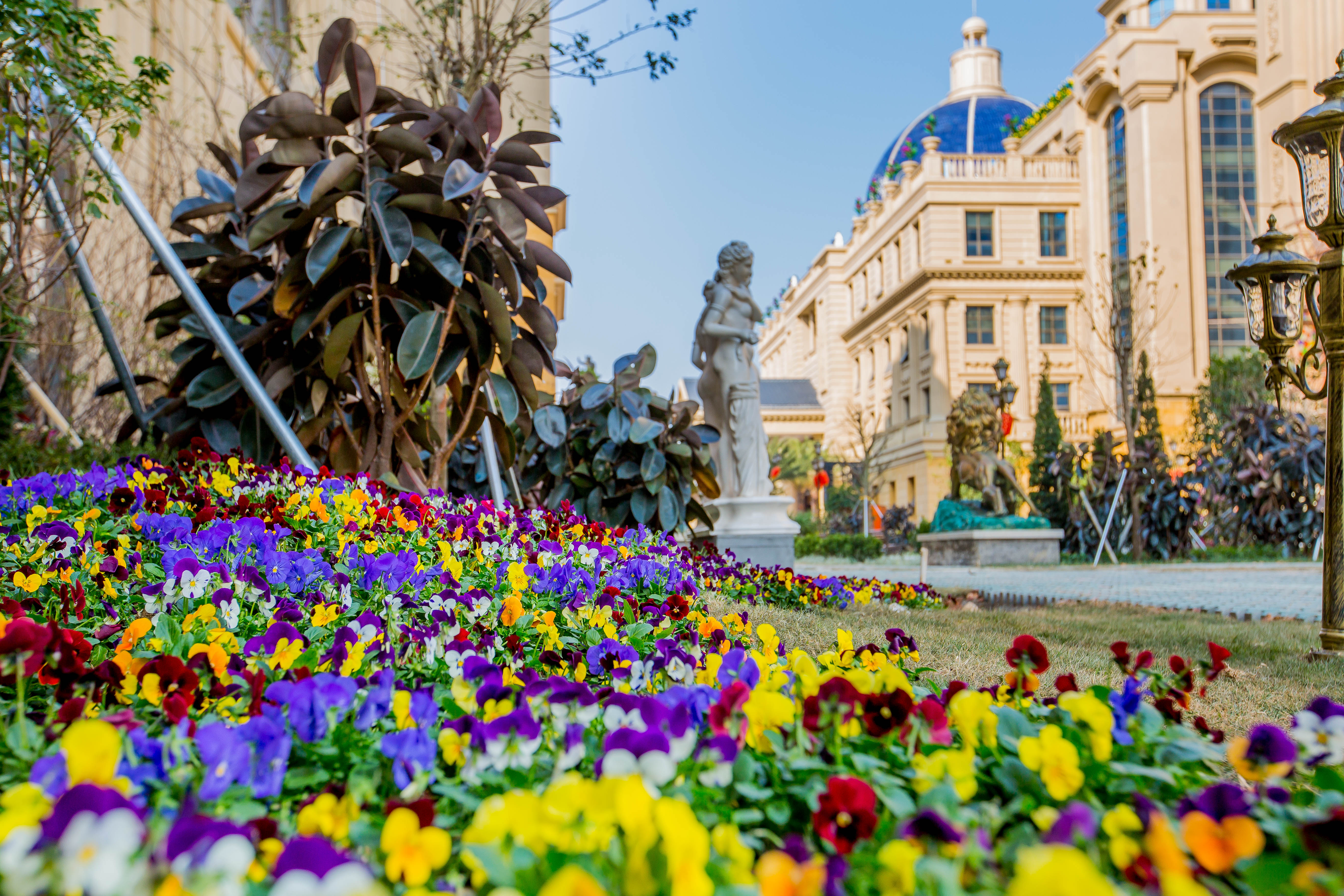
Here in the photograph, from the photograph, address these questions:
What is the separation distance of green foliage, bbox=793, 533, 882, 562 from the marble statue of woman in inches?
344

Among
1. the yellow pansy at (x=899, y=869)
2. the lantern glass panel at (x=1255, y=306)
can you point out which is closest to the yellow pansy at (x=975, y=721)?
the yellow pansy at (x=899, y=869)

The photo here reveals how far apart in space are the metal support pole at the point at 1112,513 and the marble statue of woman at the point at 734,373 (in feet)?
30.0

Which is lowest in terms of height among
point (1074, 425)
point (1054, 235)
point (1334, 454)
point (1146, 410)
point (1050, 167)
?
point (1334, 454)

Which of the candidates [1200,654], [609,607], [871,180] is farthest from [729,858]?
[871,180]

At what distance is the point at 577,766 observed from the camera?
3.78ft

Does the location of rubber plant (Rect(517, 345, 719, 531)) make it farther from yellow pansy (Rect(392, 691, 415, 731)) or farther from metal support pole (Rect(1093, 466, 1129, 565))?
metal support pole (Rect(1093, 466, 1129, 565))

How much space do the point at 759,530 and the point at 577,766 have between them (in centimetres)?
650

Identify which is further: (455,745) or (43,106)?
(43,106)

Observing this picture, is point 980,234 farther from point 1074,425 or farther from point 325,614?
point 325,614

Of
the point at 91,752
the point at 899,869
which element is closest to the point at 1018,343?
the point at 899,869

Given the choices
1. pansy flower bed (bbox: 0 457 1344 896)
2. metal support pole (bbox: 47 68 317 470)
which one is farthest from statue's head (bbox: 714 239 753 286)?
pansy flower bed (bbox: 0 457 1344 896)

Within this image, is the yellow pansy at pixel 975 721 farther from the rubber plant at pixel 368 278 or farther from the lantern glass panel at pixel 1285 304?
the lantern glass panel at pixel 1285 304

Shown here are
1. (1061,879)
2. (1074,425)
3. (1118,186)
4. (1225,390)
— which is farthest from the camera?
(1074,425)

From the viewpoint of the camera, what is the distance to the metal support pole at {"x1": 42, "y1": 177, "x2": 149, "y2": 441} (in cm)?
409
